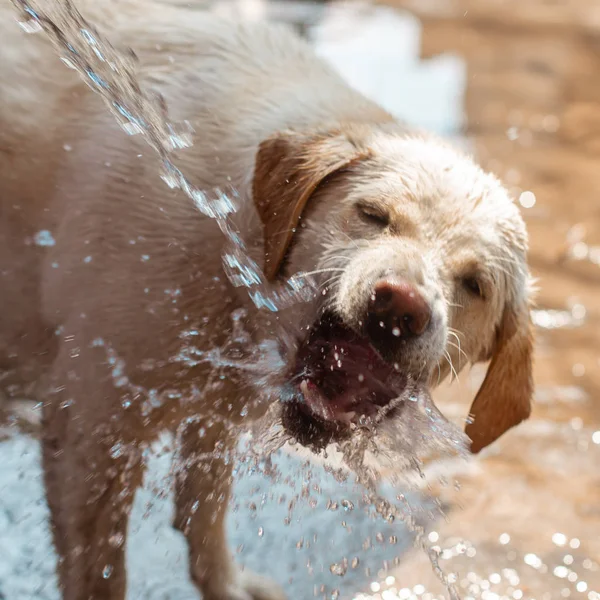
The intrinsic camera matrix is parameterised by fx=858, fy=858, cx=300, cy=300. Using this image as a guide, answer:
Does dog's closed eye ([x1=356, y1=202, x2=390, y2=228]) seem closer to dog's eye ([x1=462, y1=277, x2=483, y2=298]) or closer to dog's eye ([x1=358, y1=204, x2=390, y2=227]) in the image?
dog's eye ([x1=358, y1=204, x2=390, y2=227])

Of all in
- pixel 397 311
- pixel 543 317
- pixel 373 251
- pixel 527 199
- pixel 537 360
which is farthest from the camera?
pixel 527 199

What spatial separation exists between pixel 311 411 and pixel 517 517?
1.23 metres

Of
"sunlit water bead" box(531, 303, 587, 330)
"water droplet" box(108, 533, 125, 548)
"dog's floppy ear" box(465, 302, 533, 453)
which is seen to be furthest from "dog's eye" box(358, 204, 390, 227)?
"sunlit water bead" box(531, 303, 587, 330)

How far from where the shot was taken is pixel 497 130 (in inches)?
247

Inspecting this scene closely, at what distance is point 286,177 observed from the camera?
2.40 meters

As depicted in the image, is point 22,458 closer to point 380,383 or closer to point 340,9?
point 380,383

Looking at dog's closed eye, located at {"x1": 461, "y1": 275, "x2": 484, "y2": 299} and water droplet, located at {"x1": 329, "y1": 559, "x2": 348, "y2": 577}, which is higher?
dog's closed eye, located at {"x1": 461, "y1": 275, "x2": 484, "y2": 299}

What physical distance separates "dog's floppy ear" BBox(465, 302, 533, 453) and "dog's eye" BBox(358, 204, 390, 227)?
0.50 metres

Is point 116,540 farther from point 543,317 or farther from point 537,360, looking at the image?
point 543,317

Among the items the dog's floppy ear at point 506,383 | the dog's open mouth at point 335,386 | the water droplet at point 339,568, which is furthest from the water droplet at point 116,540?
the dog's floppy ear at point 506,383

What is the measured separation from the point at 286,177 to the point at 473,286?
610mm

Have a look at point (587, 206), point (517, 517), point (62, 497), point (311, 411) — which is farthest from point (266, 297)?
point (587, 206)

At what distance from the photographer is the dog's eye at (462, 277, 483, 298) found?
2.40 meters

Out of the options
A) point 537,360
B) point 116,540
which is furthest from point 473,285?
point 537,360
